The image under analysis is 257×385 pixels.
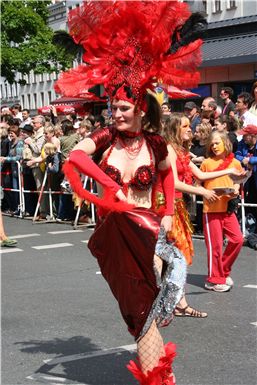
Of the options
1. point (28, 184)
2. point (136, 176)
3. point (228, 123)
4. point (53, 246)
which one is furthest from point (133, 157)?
point (28, 184)

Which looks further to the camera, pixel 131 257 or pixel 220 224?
pixel 220 224

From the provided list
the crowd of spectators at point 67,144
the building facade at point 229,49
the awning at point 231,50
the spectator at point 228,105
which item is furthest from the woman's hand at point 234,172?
the awning at point 231,50

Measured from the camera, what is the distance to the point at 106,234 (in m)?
4.23

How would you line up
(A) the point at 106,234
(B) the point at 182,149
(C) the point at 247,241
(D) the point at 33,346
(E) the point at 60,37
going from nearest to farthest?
(A) the point at 106,234, (E) the point at 60,37, (D) the point at 33,346, (B) the point at 182,149, (C) the point at 247,241

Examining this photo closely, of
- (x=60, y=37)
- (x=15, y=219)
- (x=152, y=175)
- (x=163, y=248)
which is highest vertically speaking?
(x=60, y=37)

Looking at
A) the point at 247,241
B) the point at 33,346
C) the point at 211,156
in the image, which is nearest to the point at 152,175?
the point at 33,346

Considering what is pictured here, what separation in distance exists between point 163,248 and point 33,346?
1.89 m

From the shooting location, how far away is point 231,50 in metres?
28.0

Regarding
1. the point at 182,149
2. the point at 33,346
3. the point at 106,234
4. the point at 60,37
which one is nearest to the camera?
the point at 106,234

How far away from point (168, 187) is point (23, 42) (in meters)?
40.7

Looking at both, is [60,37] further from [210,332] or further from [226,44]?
[226,44]

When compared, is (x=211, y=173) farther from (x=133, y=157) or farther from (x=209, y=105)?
(x=209, y=105)

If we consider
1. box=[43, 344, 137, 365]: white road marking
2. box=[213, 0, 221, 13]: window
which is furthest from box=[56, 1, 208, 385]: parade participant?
box=[213, 0, 221, 13]: window

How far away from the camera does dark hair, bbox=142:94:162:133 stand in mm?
4531
